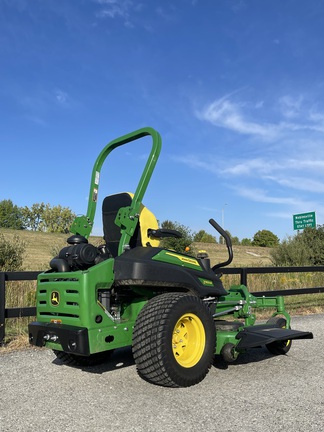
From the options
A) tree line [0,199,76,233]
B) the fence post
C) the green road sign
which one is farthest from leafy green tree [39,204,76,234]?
the fence post

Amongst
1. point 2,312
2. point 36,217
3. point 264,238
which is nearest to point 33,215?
point 36,217

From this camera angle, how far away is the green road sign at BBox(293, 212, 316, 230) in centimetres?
2117

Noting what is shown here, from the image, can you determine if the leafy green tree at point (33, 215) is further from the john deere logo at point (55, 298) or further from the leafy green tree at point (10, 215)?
the john deere logo at point (55, 298)

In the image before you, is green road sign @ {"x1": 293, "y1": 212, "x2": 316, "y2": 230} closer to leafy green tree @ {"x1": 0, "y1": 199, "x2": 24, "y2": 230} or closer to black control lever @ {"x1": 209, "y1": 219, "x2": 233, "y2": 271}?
black control lever @ {"x1": 209, "y1": 219, "x2": 233, "y2": 271}

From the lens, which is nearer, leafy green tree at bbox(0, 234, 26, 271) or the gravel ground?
the gravel ground

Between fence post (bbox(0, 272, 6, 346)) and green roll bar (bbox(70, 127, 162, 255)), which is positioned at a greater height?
green roll bar (bbox(70, 127, 162, 255))

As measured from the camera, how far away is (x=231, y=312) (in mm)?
5148

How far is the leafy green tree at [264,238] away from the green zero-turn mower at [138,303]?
214ft

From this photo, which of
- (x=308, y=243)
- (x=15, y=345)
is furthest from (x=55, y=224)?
(x=15, y=345)

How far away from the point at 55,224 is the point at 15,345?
79.9 metres

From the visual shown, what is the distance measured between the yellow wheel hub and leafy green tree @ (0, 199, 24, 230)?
79668 mm

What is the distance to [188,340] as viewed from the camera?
4.11 m

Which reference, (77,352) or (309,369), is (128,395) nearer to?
(77,352)

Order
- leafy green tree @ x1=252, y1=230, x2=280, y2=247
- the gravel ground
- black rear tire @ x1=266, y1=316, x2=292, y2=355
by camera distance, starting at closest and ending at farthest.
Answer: the gravel ground
black rear tire @ x1=266, y1=316, x2=292, y2=355
leafy green tree @ x1=252, y1=230, x2=280, y2=247
